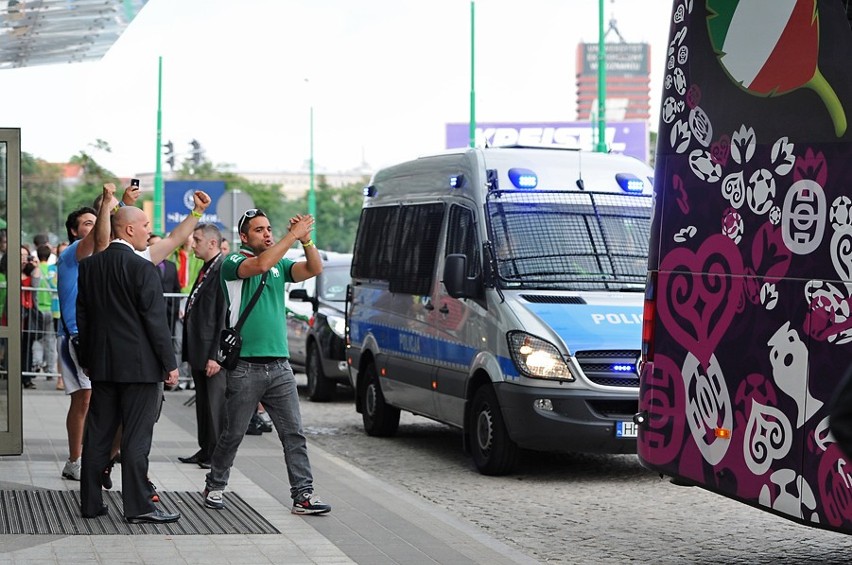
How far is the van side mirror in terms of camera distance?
10867 millimetres

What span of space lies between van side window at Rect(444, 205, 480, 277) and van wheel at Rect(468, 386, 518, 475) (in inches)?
39.4

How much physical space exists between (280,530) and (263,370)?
99 cm

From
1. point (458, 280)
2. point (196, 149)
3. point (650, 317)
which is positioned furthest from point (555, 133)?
point (650, 317)

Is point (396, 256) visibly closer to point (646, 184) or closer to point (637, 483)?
point (646, 184)

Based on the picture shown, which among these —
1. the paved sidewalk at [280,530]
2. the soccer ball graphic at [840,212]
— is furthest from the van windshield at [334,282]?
the soccer ball graphic at [840,212]

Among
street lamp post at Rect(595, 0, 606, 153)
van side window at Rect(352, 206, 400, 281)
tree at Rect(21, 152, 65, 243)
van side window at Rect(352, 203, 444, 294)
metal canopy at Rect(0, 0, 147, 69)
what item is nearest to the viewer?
metal canopy at Rect(0, 0, 147, 69)

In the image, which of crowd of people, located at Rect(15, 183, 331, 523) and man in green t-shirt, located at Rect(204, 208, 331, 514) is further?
man in green t-shirt, located at Rect(204, 208, 331, 514)

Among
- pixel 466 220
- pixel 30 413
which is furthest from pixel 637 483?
pixel 30 413

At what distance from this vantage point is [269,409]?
28.2 ft

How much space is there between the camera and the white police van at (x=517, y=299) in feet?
33.8

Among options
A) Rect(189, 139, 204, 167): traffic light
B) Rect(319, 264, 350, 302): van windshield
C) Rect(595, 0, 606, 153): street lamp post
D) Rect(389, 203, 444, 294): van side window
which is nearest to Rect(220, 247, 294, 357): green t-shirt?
Rect(389, 203, 444, 294): van side window

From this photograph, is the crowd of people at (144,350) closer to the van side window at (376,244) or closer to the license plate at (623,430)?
the license plate at (623,430)

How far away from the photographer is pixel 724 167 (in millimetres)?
6727

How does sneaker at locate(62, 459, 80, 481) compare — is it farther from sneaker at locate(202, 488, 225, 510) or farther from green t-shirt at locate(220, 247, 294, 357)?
green t-shirt at locate(220, 247, 294, 357)
